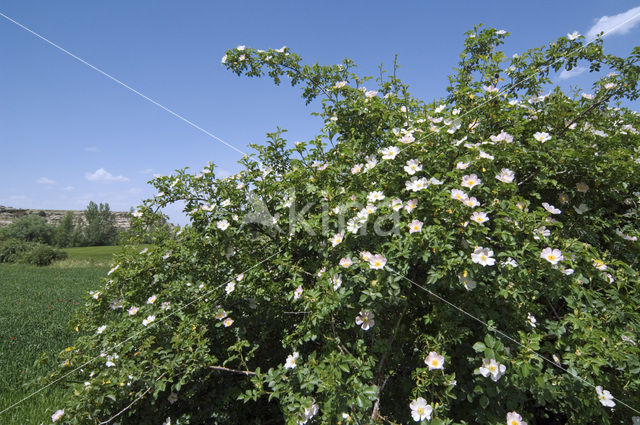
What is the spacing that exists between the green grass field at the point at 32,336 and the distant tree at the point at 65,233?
1447 inches

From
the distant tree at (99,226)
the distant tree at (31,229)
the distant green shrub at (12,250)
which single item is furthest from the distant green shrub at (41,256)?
the distant tree at (99,226)

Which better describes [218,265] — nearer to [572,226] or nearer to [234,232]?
[234,232]

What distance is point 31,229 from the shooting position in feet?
132

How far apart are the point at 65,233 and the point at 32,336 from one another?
51189mm

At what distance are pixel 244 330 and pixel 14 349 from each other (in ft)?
18.5

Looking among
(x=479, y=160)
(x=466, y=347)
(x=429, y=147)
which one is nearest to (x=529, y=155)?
(x=479, y=160)

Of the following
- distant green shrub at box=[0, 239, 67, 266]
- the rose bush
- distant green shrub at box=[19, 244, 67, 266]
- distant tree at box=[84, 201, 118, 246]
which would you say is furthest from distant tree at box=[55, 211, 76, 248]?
the rose bush

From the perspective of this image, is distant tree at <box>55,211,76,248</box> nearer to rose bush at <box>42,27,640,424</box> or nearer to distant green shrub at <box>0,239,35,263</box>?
distant green shrub at <box>0,239,35,263</box>

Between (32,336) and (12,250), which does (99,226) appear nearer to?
(12,250)

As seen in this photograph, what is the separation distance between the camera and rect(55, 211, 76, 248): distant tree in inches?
1801

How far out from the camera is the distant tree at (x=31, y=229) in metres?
38.6

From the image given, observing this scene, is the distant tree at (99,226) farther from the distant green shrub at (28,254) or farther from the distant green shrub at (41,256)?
the distant green shrub at (41,256)

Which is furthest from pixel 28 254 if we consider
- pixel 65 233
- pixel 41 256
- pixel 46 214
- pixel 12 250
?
pixel 46 214

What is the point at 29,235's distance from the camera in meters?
39.8
